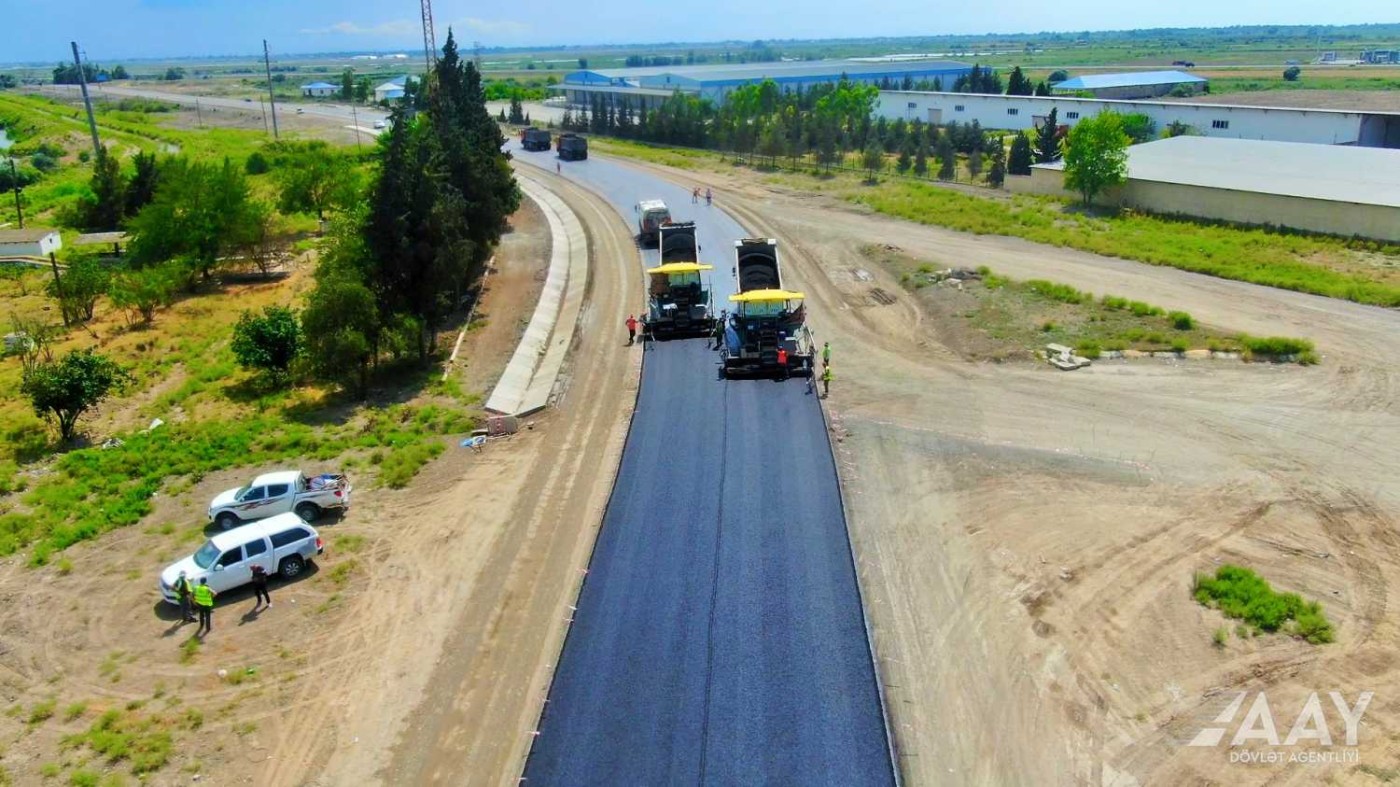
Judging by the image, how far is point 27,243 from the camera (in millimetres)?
48625

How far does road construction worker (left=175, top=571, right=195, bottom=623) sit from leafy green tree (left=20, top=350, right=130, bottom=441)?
36.0ft

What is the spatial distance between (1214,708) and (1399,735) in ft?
8.20

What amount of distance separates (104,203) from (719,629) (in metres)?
57.2

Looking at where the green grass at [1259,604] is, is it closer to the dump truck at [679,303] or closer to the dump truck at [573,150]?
the dump truck at [679,303]

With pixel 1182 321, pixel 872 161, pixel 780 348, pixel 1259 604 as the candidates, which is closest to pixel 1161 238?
pixel 1182 321

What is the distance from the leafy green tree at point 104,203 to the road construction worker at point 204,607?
48.3 meters

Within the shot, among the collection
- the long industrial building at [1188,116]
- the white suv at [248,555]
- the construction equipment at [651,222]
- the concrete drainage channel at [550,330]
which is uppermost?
the long industrial building at [1188,116]

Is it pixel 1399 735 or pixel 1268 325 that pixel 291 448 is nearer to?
pixel 1399 735

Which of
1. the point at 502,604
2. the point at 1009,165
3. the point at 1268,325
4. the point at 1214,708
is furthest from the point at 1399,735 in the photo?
the point at 1009,165

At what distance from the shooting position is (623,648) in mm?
14164

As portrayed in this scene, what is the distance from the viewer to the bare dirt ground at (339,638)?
1403 centimetres

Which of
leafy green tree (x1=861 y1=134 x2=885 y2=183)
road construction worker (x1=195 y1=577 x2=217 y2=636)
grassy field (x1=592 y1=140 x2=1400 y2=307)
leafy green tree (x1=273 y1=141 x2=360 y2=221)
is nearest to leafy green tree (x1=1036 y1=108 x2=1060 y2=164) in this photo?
grassy field (x1=592 y1=140 x2=1400 y2=307)

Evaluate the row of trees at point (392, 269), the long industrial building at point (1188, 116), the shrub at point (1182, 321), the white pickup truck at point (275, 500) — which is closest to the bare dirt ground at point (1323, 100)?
the long industrial building at point (1188, 116)
